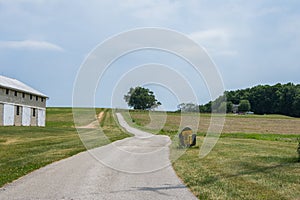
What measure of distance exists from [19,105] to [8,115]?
3355 millimetres

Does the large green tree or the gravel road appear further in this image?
the large green tree

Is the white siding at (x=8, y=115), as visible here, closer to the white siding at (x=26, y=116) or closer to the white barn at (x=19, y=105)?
the white barn at (x=19, y=105)

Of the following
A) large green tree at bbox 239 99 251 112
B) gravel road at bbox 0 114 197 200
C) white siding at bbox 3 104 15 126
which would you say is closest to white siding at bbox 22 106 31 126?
white siding at bbox 3 104 15 126

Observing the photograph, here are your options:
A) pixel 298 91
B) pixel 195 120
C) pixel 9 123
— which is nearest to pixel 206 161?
pixel 195 120

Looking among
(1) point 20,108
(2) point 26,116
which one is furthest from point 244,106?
(1) point 20,108

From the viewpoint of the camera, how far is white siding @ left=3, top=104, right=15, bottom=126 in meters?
50.0

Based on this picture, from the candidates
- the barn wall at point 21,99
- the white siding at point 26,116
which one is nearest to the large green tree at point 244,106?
the barn wall at point 21,99

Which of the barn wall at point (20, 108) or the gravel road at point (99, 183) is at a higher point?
the barn wall at point (20, 108)

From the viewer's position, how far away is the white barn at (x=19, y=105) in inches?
1972

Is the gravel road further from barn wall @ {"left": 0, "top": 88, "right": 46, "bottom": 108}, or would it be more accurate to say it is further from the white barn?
barn wall @ {"left": 0, "top": 88, "right": 46, "bottom": 108}

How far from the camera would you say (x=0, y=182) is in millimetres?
9797

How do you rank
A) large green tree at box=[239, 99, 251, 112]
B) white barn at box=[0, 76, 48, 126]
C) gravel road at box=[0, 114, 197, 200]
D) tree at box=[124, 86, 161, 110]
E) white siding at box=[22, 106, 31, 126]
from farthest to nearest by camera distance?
1. large green tree at box=[239, 99, 251, 112]
2. white siding at box=[22, 106, 31, 126]
3. white barn at box=[0, 76, 48, 126]
4. tree at box=[124, 86, 161, 110]
5. gravel road at box=[0, 114, 197, 200]

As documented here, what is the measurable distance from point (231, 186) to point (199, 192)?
118 cm

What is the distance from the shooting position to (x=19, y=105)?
54031 millimetres
